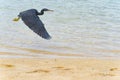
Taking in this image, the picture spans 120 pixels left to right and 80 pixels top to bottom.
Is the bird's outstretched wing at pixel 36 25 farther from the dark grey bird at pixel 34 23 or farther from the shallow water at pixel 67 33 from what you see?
the shallow water at pixel 67 33

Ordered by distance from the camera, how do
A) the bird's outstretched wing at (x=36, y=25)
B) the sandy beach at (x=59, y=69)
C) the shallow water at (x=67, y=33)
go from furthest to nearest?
1. the shallow water at (x=67, y=33)
2. the sandy beach at (x=59, y=69)
3. the bird's outstretched wing at (x=36, y=25)

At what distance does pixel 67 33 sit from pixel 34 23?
4.83 metres

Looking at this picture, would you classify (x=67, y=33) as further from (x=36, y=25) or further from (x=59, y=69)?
(x=36, y=25)

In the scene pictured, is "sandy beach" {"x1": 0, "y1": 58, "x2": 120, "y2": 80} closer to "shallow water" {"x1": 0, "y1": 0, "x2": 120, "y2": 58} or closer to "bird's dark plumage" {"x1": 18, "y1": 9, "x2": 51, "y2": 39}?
"shallow water" {"x1": 0, "y1": 0, "x2": 120, "y2": 58}

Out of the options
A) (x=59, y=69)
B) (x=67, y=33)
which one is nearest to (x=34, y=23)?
(x=59, y=69)

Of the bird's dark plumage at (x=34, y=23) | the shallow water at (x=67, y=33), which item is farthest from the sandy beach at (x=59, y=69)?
the bird's dark plumage at (x=34, y=23)

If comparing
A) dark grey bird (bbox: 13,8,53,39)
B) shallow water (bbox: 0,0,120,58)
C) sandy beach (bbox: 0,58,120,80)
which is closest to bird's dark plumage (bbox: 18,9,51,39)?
dark grey bird (bbox: 13,8,53,39)

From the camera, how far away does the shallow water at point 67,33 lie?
8594 millimetres

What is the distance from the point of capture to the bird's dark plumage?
16.9 feet

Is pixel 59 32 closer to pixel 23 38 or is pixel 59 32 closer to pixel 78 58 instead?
pixel 23 38

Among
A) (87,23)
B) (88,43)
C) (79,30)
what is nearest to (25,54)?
(88,43)

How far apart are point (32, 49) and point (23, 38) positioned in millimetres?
888

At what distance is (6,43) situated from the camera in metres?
8.95

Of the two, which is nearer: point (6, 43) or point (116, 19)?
point (6, 43)
